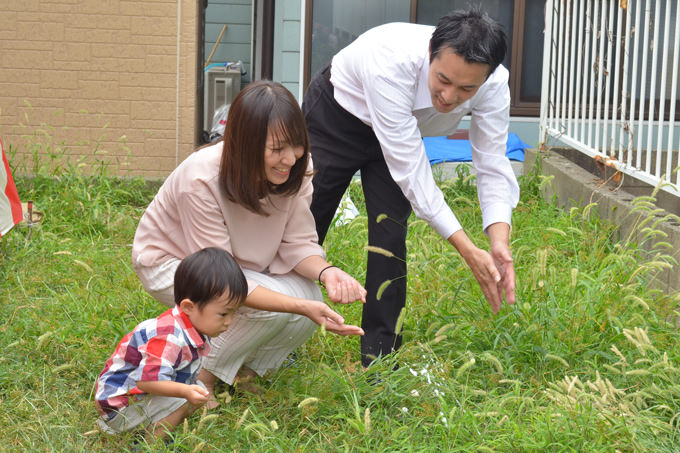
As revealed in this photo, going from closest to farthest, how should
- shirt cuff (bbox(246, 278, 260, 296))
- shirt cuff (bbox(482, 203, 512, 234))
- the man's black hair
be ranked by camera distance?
the man's black hair < shirt cuff (bbox(246, 278, 260, 296)) < shirt cuff (bbox(482, 203, 512, 234))

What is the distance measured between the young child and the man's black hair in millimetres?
1005

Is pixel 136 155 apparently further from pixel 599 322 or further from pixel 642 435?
pixel 642 435

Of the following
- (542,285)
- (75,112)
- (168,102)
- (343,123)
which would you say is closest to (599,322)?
(542,285)

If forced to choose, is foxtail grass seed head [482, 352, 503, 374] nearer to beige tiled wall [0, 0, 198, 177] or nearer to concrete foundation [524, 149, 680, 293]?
concrete foundation [524, 149, 680, 293]

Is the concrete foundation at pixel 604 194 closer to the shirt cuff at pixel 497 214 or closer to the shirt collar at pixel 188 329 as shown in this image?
the shirt cuff at pixel 497 214

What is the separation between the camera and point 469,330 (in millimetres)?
3400

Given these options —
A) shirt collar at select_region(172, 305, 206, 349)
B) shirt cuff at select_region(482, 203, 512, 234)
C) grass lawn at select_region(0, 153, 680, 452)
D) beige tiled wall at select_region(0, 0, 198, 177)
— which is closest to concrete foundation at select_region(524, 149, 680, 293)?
grass lawn at select_region(0, 153, 680, 452)

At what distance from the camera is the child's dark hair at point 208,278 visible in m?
2.58

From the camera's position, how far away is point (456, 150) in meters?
7.16

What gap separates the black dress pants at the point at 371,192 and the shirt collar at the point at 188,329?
0.78m

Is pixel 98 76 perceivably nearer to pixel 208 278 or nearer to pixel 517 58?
pixel 517 58

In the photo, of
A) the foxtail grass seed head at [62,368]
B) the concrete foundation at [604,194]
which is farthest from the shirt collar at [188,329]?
the concrete foundation at [604,194]

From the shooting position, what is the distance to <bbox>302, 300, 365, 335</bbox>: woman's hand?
2676 mm

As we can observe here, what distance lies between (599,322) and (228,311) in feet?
5.13
